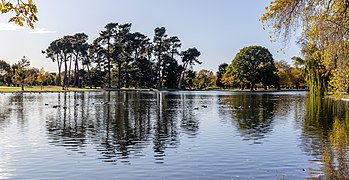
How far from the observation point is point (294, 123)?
1122 inches

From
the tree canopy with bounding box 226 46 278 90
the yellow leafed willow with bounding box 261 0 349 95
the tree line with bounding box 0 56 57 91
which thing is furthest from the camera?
the tree canopy with bounding box 226 46 278 90

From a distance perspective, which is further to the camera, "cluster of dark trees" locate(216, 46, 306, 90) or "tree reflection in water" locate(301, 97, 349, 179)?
"cluster of dark trees" locate(216, 46, 306, 90)

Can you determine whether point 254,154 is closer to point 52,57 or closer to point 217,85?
point 52,57

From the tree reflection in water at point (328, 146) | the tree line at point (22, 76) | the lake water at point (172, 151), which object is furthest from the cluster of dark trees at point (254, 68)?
the lake water at point (172, 151)

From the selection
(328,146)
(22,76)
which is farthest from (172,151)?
(22,76)

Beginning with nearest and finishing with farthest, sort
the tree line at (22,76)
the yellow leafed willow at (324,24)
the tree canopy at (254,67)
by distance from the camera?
1. the yellow leafed willow at (324,24)
2. the tree line at (22,76)
3. the tree canopy at (254,67)

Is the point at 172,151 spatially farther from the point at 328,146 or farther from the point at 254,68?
the point at 254,68

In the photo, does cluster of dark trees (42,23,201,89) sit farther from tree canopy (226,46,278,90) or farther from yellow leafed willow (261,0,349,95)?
yellow leafed willow (261,0,349,95)

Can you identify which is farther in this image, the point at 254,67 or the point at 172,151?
the point at 254,67

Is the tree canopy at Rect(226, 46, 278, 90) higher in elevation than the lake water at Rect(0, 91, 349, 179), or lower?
higher

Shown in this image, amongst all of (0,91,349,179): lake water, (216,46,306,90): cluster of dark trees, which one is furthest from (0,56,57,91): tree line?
(0,91,349,179): lake water

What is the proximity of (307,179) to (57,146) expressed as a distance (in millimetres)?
11233

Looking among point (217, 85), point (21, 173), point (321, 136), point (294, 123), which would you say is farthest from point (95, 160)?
point (217, 85)

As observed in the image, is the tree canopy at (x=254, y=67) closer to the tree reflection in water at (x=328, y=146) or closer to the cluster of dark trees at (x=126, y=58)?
the cluster of dark trees at (x=126, y=58)
